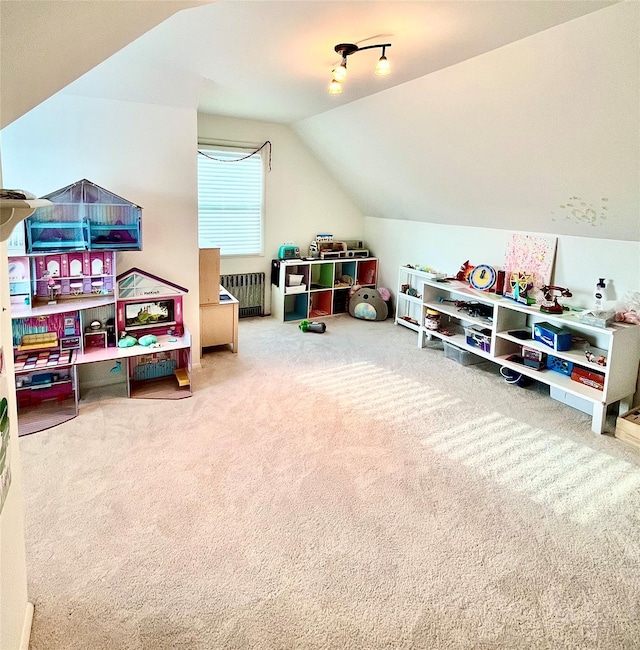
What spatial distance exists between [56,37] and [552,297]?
3.59 metres

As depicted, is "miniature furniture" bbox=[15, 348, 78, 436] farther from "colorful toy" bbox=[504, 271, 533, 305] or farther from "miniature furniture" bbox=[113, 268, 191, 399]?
"colorful toy" bbox=[504, 271, 533, 305]

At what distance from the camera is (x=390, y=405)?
3.51 meters

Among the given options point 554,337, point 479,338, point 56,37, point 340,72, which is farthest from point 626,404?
point 56,37

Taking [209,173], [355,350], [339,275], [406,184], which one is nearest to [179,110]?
[209,173]

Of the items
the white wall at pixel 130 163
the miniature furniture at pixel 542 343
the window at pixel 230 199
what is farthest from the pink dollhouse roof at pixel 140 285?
the miniature furniture at pixel 542 343

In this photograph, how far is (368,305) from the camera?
576cm

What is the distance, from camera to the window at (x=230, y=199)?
206 inches

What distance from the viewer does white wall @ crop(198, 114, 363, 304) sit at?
5.41 meters

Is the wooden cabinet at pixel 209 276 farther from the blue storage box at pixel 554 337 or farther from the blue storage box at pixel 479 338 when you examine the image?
the blue storage box at pixel 554 337

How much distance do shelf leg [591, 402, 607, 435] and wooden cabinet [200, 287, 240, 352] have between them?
287 centimetres

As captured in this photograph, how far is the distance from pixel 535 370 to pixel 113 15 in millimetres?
3412

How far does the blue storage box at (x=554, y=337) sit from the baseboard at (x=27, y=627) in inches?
133

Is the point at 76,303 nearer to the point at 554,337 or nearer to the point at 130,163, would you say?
the point at 130,163

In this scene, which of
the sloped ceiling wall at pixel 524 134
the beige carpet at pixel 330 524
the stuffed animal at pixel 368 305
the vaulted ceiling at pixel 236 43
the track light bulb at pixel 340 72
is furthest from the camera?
the stuffed animal at pixel 368 305
